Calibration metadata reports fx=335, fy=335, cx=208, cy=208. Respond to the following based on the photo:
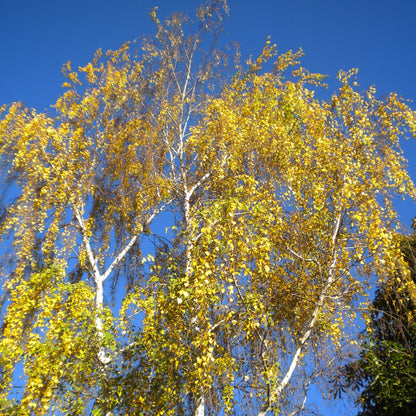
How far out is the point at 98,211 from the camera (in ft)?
31.8

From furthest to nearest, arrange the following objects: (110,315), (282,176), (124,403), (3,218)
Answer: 1. (3,218)
2. (282,176)
3. (110,315)
4. (124,403)

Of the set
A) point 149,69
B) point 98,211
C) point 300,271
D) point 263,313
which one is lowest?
point 263,313

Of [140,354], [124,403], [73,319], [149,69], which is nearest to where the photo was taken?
[124,403]

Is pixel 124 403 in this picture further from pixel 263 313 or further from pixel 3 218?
pixel 3 218

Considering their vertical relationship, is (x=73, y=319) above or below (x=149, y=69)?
below

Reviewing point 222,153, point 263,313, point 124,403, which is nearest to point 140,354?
point 124,403

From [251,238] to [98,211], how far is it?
5748 millimetres

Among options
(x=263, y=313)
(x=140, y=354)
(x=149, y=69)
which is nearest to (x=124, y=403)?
(x=140, y=354)

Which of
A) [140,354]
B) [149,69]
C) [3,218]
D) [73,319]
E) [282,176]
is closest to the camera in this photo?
[140,354]

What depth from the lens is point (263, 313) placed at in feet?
16.9

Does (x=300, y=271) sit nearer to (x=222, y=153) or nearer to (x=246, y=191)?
(x=246, y=191)

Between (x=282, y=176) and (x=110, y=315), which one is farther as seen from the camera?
(x=282, y=176)

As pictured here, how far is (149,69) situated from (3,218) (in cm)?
655

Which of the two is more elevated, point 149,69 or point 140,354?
point 149,69
